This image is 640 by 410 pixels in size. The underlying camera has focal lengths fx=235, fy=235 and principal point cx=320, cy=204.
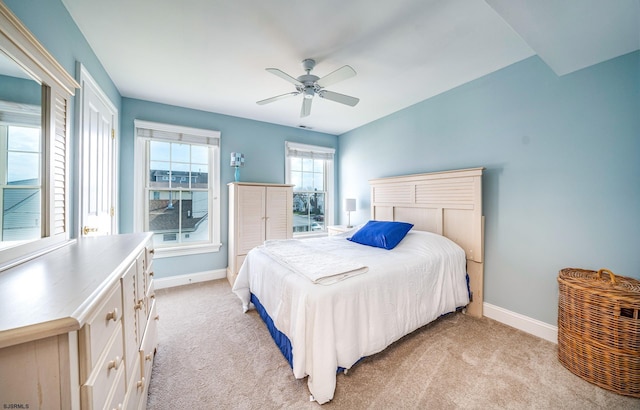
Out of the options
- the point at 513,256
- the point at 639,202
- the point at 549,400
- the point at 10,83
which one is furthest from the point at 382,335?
the point at 10,83

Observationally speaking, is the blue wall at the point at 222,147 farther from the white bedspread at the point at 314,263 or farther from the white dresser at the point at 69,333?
the white dresser at the point at 69,333

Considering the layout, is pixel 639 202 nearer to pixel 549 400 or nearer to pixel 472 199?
pixel 472 199

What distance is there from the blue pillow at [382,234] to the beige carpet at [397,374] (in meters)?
0.90

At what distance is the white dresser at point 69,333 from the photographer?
0.54 m

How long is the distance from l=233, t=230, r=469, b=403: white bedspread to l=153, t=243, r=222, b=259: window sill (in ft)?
4.45

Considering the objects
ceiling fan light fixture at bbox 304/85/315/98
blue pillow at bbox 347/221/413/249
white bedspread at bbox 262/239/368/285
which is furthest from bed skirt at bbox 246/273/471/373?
ceiling fan light fixture at bbox 304/85/315/98

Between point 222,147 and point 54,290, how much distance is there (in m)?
3.31

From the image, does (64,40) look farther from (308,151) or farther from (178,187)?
(308,151)

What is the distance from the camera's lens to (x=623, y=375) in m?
1.54

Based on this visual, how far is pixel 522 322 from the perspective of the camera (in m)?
2.29

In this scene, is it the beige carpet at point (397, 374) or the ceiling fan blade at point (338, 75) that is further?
the ceiling fan blade at point (338, 75)

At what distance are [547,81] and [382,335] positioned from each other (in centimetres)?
268

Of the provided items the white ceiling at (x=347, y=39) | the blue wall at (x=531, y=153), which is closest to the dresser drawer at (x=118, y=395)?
the blue wall at (x=531, y=153)

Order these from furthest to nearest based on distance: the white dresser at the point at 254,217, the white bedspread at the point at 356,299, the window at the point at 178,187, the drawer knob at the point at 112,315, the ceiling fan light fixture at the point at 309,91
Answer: the white dresser at the point at 254,217
the window at the point at 178,187
the ceiling fan light fixture at the point at 309,91
the white bedspread at the point at 356,299
the drawer knob at the point at 112,315
